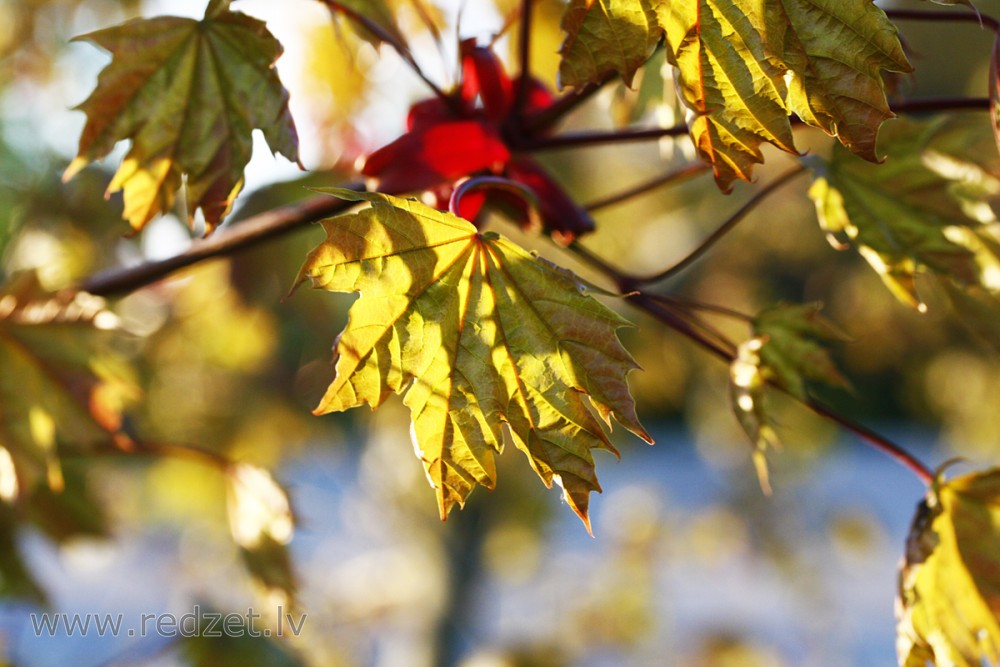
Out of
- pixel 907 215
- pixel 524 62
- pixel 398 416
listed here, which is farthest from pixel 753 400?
pixel 398 416

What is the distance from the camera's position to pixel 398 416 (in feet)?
7.93

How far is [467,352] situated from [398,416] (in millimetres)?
1980

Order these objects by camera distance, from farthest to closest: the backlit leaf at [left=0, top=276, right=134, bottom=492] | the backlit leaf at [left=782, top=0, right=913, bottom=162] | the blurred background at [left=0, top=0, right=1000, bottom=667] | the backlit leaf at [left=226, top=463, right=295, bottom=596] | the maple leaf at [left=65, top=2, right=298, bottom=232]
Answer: the blurred background at [left=0, top=0, right=1000, bottom=667]
the backlit leaf at [left=226, top=463, right=295, bottom=596]
the backlit leaf at [left=0, top=276, right=134, bottom=492]
the maple leaf at [left=65, top=2, right=298, bottom=232]
the backlit leaf at [left=782, top=0, right=913, bottom=162]

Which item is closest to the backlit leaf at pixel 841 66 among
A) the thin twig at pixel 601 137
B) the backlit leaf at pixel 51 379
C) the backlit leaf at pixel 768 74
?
the backlit leaf at pixel 768 74

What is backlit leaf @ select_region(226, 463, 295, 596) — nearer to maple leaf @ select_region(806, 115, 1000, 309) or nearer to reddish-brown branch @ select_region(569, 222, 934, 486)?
reddish-brown branch @ select_region(569, 222, 934, 486)

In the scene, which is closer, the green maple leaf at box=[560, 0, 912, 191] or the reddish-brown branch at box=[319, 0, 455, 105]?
the green maple leaf at box=[560, 0, 912, 191]

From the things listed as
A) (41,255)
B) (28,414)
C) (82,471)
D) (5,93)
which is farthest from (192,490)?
(28,414)

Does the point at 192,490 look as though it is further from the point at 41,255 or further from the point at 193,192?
the point at 193,192

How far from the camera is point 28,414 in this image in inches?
30.4

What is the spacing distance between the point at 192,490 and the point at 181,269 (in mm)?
1681

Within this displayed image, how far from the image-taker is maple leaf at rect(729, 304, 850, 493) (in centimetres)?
56

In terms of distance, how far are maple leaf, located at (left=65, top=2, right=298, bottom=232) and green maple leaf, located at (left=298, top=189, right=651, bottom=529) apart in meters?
0.14

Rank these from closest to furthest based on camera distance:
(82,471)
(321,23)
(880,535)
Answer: (82,471) < (321,23) < (880,535)

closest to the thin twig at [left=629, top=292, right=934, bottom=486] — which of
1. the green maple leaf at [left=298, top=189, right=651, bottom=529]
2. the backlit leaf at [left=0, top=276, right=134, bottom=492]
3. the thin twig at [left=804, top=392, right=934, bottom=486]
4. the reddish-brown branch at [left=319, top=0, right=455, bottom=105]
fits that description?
the thin twig at [left=804, top=392, right=934, bottom=486]
